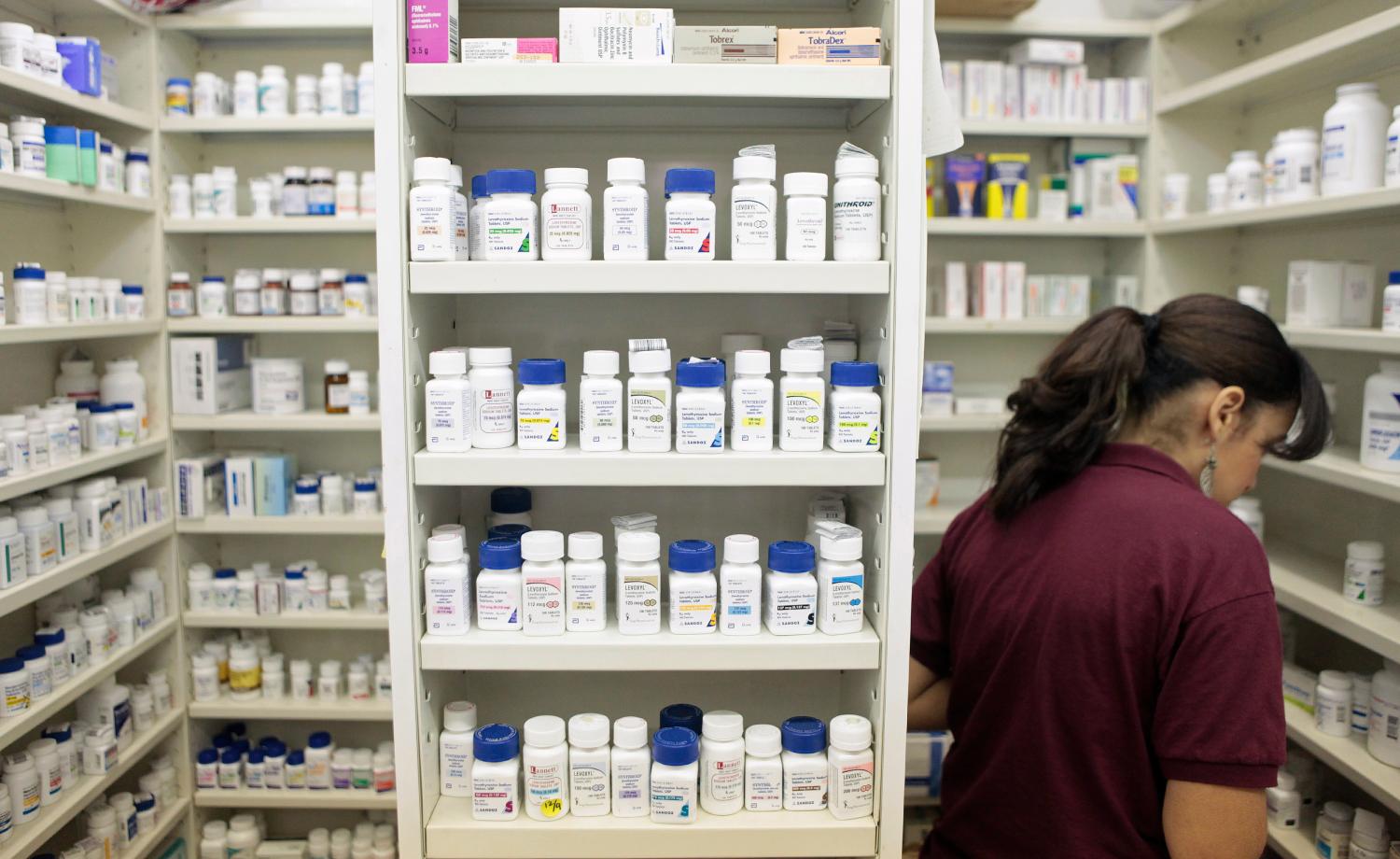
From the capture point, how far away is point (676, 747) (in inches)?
58.0

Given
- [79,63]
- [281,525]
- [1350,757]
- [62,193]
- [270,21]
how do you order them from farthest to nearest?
[281,525] < [270,21] < [79,63] < [62,193] < [1350,757]

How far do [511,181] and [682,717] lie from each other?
0.86m

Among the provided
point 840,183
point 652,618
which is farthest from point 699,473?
point 840,183

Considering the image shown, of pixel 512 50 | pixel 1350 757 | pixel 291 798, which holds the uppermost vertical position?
pixel 512 50

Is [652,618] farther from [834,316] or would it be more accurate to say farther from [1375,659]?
[1375,659]

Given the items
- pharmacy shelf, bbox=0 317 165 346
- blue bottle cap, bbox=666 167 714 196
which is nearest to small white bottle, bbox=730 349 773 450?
blue bottle cap, bbox=666 167 714 196

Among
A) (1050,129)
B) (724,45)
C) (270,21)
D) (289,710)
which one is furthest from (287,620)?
(1050,129)

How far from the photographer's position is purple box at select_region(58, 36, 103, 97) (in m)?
2.69

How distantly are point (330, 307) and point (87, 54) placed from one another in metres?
0.96

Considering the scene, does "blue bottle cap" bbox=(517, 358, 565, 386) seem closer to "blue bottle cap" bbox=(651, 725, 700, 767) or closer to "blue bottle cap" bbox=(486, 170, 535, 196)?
"blue bottle cap" bbox=(486, 170, 535, 196)

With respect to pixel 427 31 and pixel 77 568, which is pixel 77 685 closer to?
pixel 77 568

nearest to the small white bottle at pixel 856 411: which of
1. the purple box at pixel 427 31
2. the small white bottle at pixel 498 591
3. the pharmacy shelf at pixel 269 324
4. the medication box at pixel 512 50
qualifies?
the small white bottle at pixel 498 591

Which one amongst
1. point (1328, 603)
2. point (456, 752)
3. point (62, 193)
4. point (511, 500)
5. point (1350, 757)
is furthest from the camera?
point (62, 193)

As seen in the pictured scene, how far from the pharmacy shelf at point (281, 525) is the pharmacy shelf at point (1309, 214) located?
2.73 metres
